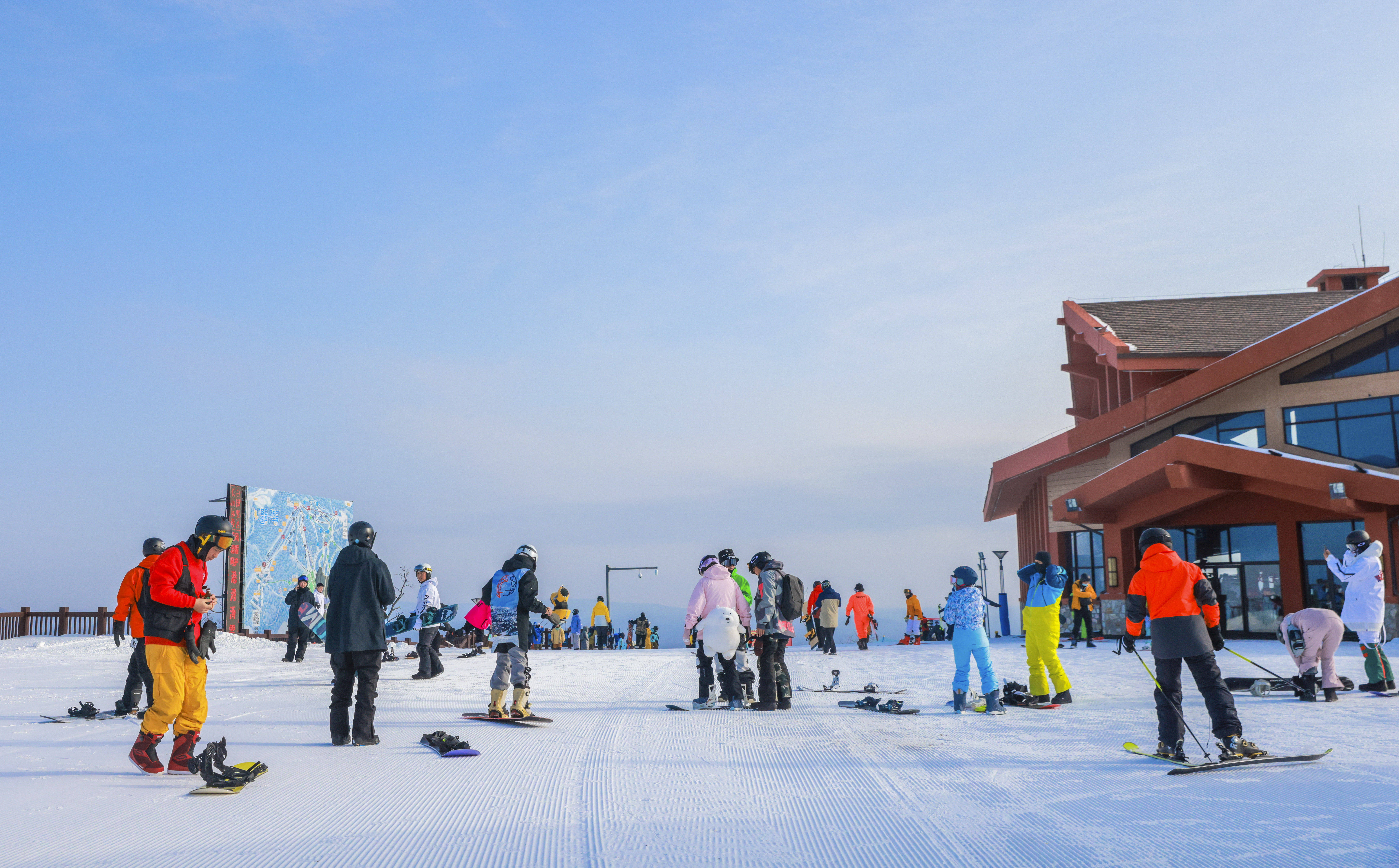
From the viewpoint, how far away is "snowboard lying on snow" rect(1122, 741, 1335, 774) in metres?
5.84

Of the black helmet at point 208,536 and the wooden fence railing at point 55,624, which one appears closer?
the black helmet at point 208,536

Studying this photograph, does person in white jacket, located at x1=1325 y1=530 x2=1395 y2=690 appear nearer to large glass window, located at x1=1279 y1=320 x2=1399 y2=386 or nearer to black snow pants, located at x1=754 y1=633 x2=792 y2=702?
black snow pants, located at x1=754 y1=633 x2=792 y2=702

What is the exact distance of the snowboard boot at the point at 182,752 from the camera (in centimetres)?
587

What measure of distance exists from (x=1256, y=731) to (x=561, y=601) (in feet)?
51.1

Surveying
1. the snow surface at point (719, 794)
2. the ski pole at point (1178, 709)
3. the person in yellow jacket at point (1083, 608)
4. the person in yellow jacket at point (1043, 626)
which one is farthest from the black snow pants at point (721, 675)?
the person in yellow jacket at point (1083, 608)

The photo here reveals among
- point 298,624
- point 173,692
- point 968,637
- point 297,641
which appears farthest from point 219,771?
point 297,641

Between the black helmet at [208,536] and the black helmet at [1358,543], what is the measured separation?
10.4 meters

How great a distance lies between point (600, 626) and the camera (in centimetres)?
2934

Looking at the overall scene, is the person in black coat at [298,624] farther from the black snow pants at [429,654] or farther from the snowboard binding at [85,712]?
the snowboard binding at [85,712]

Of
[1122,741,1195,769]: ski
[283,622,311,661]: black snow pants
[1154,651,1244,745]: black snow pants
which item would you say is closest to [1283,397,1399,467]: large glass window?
[1122,741,1195,769]: ski

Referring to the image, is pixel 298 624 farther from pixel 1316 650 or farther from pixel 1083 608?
pixel 1083 608

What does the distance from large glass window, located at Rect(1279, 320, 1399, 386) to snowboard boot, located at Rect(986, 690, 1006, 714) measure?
2002 centimetres

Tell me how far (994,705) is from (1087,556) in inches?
862

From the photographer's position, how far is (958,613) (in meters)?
9.30
